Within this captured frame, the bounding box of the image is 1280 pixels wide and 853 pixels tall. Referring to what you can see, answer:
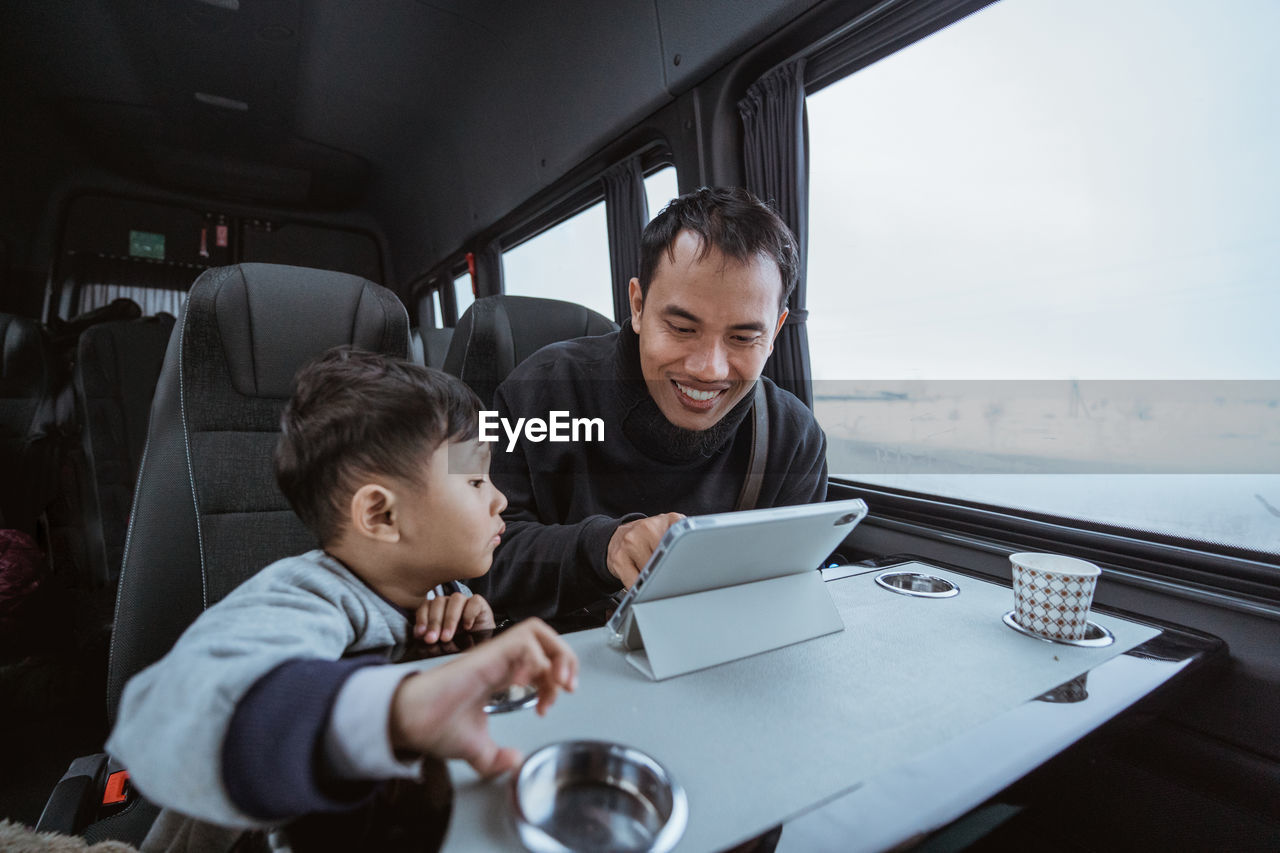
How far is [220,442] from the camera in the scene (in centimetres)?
110

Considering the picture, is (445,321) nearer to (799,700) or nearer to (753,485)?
(753,485)

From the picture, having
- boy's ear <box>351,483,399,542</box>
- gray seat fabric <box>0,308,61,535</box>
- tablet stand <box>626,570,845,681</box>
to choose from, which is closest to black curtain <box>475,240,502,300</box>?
gray seat fabric <box>0,308,61,535</box>

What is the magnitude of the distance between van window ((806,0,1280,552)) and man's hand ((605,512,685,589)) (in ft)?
3.09

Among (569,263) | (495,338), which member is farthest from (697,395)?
(569,263)

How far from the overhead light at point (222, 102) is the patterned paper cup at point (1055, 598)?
442 cm

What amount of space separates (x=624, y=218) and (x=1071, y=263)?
1634 mm

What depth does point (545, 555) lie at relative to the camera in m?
0.99

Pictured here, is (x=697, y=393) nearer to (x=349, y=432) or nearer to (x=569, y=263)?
(x=349, y=432)

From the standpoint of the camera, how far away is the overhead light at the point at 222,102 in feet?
11.3

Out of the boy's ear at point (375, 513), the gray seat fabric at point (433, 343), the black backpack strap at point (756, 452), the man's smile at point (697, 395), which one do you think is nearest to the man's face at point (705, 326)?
the man's smile at point (697, 395)

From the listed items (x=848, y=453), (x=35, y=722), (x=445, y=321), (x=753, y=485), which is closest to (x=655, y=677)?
(x=753, y=485)

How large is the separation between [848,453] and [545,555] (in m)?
1.07

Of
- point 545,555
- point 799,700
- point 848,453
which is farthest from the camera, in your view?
point 848,453

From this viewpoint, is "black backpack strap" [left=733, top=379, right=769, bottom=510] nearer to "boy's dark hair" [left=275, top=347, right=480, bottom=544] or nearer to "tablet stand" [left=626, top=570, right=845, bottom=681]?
"tablet stand" [left=626, top=570, right=845, bottom=681]
